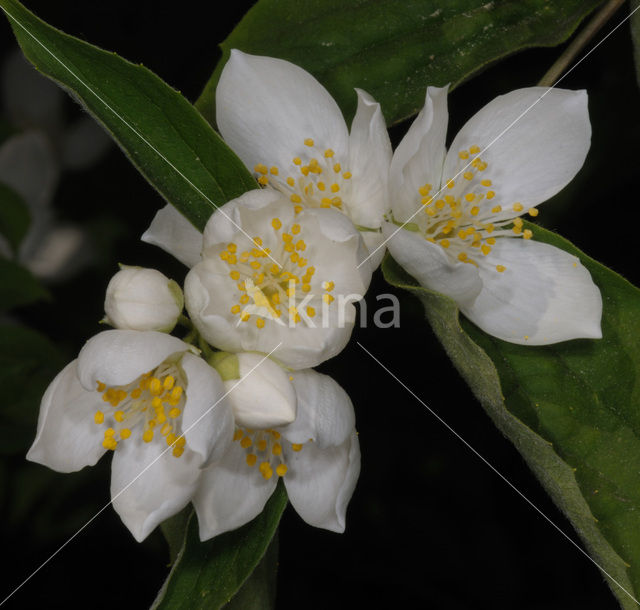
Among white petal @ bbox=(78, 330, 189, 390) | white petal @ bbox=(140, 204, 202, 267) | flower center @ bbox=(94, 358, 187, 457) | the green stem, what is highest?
white petal @ bbox=(78, 330, 189, 390)

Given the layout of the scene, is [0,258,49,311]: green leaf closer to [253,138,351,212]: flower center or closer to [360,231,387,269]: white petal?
[253,138,351,212]: flower center

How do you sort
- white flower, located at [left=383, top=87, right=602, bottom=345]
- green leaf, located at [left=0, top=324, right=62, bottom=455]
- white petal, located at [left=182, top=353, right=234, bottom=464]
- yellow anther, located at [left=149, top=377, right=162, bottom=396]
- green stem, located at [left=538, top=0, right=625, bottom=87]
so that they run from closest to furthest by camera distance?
white petal, located at [left=182, top=353, right=234, bottom=464]
yellow anther, located at [left=149, top=377, right=162, bottom=396]
white flower, located at [left=383, top=87, right=602, bottom=345]
green stem, located at [left=538, top=0, right=625, bottom=87]
green leaf, located at [left=0, top=324, right=62, bottom=455]

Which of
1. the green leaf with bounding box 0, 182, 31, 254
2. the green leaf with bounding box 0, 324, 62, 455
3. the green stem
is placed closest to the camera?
the green stem

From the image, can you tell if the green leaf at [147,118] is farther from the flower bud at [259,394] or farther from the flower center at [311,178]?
the flower bud at [259,394]

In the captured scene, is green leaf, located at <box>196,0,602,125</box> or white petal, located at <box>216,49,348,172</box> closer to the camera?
white petal, located at <box>216,49,348,172</box>

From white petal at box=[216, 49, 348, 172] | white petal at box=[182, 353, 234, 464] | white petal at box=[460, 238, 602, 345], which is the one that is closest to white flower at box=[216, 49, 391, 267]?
white petal at box=[216, 49, 348, 172]

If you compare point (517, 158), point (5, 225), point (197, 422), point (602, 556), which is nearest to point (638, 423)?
point (602, 556)

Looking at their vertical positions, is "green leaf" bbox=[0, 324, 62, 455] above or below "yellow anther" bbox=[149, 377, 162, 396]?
A: below
